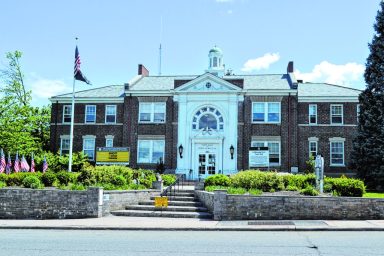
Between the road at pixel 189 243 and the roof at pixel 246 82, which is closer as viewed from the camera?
the road at pixel 189 243

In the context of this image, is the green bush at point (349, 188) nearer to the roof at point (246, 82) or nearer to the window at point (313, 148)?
the window at point (313, 148)

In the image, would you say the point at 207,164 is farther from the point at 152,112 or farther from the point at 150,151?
the point at 152,112

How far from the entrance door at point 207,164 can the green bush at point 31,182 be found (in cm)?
1651

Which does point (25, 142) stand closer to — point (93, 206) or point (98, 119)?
point (98, 119)

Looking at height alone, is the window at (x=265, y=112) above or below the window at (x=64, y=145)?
above

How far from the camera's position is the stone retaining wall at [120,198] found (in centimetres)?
1970

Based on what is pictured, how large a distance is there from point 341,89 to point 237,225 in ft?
84.1

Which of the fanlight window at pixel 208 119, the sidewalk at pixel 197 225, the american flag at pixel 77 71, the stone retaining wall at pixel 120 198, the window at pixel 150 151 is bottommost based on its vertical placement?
the sidewalk at pixel 197 225

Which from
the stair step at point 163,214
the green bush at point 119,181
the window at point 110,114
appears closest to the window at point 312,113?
the window at point 110,114

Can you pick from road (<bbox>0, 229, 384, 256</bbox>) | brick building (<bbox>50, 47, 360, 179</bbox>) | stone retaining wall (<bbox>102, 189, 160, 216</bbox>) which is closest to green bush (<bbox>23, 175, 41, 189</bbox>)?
stone retaining wall (<bbox>102, 189, 160, 216</bbox>)

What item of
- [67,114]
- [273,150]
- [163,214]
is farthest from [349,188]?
[67,114]

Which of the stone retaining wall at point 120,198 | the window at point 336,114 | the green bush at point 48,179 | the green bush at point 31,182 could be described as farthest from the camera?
the window at point 336,114

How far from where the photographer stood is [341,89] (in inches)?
1516

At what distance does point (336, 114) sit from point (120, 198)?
22.3 meters
